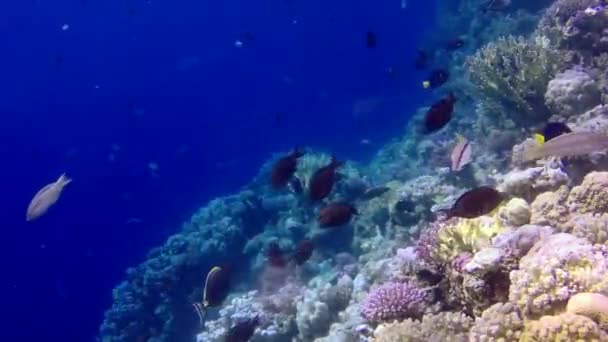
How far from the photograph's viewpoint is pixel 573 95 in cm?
685

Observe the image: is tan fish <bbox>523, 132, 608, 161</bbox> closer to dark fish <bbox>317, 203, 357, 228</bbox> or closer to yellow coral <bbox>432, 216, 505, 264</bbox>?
yellow coral <bbox>432, 216, 505, 264</bbox>

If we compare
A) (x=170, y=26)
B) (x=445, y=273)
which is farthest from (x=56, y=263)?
(x=170, y=26)

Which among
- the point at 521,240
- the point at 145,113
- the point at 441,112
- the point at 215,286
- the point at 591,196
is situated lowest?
the point at 521,240

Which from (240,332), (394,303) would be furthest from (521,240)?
(240,332)

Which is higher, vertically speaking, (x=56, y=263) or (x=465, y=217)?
(x=56, y=263)

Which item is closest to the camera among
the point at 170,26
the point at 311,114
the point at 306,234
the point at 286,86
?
the point at 306,234

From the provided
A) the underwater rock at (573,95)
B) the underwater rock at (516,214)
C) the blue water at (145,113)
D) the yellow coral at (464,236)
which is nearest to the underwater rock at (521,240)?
the yellow coral at (464,236)

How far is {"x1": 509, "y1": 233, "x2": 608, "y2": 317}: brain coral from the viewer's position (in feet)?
9.46

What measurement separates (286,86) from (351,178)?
255 feet

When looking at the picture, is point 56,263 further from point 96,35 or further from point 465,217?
point 96,35

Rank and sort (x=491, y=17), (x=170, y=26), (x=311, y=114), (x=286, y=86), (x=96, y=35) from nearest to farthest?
(x=491, y=17)
(x=311, y=114)
(x=286, y=86)
(x=96, y=35)
(x=170, y=26)

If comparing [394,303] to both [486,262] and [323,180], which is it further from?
[323,180]

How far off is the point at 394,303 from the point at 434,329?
0.65 metres

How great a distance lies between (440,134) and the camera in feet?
44.3
